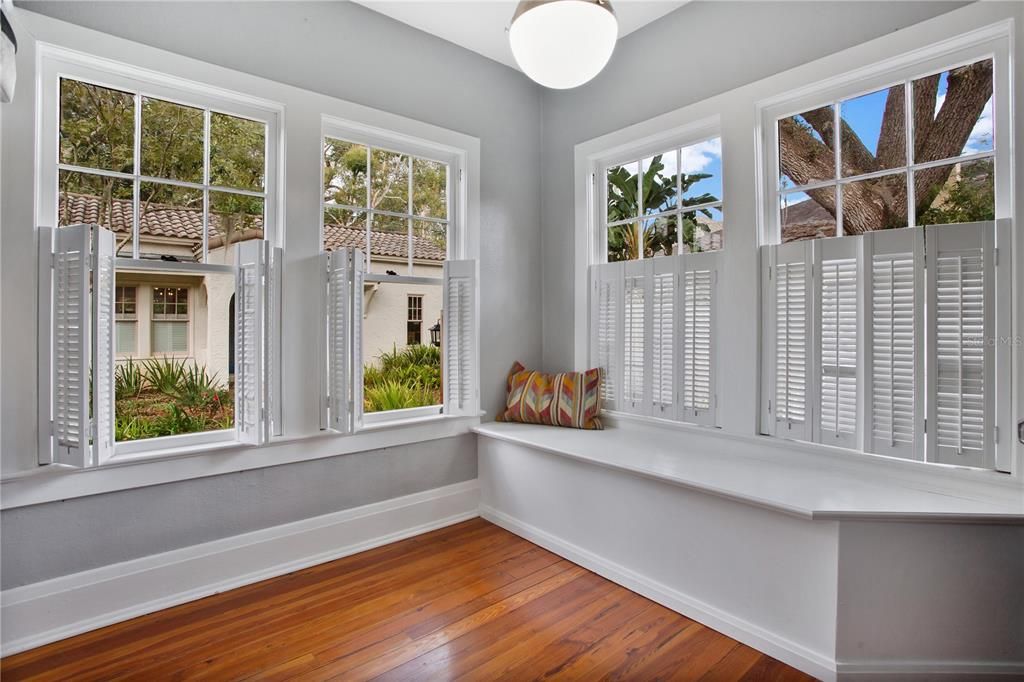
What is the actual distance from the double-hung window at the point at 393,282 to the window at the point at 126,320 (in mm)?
806

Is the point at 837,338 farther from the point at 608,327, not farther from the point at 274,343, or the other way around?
the point at 274,343

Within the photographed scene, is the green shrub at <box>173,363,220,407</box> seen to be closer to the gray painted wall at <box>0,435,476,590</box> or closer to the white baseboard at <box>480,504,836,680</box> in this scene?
the gray painted wall at <box>0,435,476,590</box>

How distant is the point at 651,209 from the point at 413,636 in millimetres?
2566

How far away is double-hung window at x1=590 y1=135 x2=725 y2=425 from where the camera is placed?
2783 millimetres

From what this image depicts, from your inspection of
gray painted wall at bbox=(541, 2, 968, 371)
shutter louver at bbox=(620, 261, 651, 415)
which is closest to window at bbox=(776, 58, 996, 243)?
gray painted wall at bbox=(541, 2, 968, 371)

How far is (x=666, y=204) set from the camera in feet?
10.00

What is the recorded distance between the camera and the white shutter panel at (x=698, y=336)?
8.96ft

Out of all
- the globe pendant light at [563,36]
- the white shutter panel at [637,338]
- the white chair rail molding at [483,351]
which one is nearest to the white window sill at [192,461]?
the white chair rail molding at [483,351]

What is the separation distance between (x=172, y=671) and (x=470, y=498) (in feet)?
5.83

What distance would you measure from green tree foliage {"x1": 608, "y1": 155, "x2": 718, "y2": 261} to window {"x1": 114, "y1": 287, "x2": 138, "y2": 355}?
2.58m

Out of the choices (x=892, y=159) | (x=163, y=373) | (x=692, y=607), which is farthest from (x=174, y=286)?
(x=892, y=159)

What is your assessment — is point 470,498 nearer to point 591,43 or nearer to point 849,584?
point 849,584

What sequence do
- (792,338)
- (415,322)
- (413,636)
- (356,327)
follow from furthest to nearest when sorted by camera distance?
(415,322)
(356,327)
(792,338)
(413,636)

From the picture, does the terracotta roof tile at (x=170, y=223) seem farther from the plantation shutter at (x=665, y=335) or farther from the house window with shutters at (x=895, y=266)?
the house window with shutters at (x=895, y=266)
